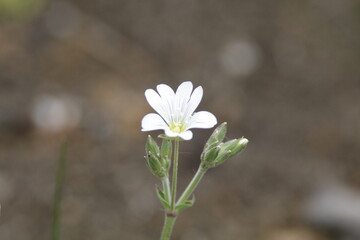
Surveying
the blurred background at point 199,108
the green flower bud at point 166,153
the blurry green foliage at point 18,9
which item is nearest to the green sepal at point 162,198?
the green flower bud at point 166,153

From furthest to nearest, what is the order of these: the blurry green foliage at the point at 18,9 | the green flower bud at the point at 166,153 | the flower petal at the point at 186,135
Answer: the blurry green foliage at the point at 18,9, the green flower bud at the point at 166,153, the flower petal at the point at 186,135

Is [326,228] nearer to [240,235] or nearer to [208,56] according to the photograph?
[240,235]

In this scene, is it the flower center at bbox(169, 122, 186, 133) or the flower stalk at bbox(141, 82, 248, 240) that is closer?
the flower stalk at bbox(141, 82, 248, 240)

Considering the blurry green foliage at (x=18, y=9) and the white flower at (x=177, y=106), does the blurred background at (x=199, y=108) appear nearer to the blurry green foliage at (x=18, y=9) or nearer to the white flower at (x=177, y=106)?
the blurry green foliage at (x=18, y=9)

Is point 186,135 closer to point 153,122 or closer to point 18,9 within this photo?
point 153,122

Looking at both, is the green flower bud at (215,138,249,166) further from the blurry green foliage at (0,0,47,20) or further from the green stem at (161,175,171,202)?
the blurry green foliage at (0,0,47,20)

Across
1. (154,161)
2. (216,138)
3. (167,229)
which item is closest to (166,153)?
(154,161)

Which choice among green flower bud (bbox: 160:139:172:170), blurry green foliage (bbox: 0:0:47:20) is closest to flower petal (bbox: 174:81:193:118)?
green flower bud (bbox: 160:139:172:170)
